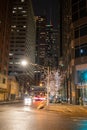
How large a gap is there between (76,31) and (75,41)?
2.42 m

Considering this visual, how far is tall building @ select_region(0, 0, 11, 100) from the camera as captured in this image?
9444cm

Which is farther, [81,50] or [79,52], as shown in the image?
[79,52]

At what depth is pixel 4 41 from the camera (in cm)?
9862

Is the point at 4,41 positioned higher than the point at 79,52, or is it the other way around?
the point at 4,41

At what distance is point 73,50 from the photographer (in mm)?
58094

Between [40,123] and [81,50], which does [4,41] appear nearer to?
[81,50]

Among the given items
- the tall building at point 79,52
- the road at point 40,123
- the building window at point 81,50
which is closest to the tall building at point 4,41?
the tall building at point 79,52

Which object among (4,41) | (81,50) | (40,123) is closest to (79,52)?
(81,50)

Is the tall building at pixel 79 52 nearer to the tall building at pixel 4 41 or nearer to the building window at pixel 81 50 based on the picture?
the building window at pixel 81 50

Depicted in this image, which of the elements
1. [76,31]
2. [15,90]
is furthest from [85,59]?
[15,90]

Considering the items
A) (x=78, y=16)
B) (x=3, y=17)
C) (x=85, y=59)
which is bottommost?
(x=85, y=59)

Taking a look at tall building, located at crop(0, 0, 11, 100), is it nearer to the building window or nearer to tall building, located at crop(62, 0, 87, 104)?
tall building, located at crop(62, 0, 87, 104)

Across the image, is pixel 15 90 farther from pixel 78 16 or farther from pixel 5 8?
pixel 78 16

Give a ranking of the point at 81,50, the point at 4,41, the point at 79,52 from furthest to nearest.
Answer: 1. the point at 4,41
2. the point at 79,52
3. the point at 81,50
